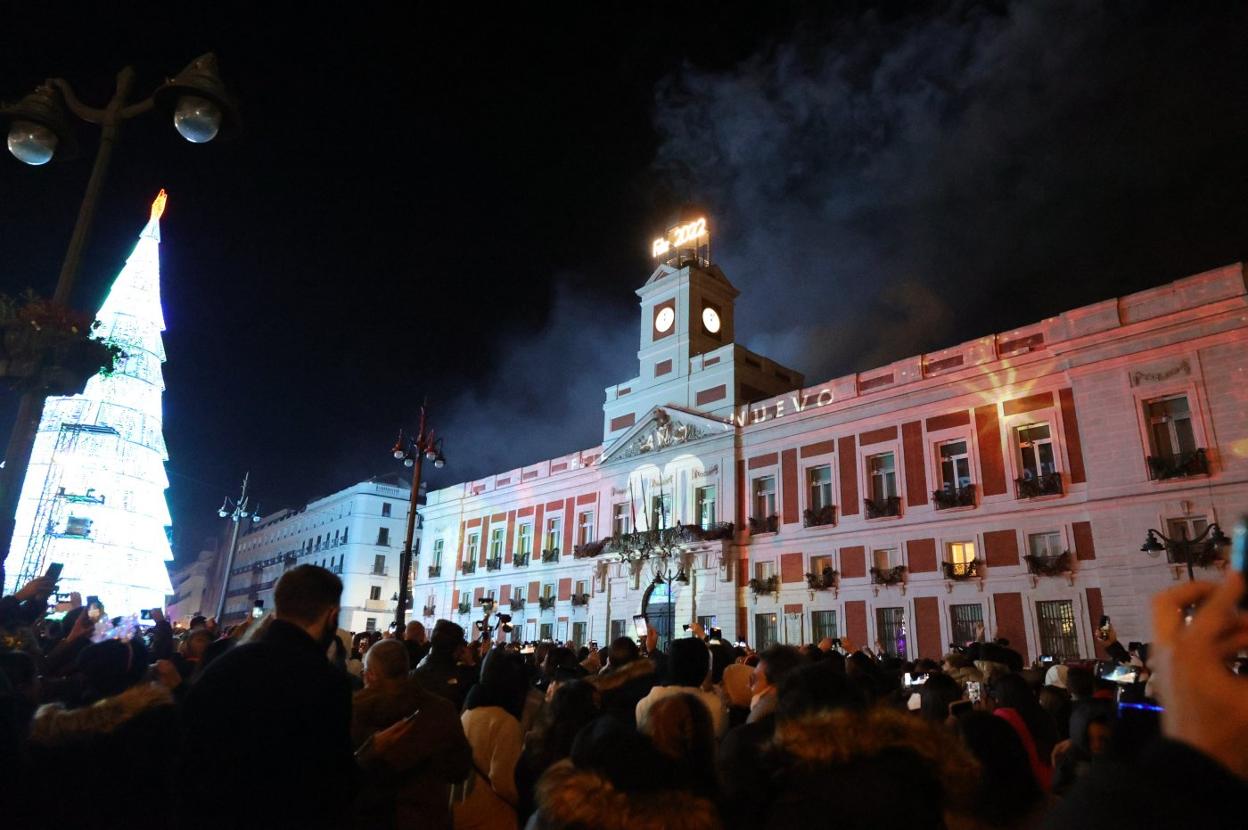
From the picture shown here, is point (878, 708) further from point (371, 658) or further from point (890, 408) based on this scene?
point (890, 408)

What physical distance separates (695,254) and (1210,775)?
41199 mm

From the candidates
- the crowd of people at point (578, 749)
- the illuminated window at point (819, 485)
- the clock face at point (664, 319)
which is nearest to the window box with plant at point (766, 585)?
the illuminated window at point (819, 485)

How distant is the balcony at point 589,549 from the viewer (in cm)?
3509

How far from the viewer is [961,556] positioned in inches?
968

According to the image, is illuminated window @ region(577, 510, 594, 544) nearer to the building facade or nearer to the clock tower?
the building facade

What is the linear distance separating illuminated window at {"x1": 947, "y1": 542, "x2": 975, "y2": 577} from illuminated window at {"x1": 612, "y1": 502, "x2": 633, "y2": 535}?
14854 mm

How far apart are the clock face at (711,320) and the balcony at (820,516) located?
42.5 ft

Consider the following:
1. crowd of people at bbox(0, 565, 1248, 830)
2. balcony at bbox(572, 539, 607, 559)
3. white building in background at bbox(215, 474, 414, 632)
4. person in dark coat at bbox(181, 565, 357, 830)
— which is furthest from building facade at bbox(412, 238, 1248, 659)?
person in dark coat at bbox(181, 565, 357, 830)

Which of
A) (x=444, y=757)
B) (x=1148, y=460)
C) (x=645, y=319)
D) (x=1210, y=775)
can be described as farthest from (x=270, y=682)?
(x=645, y=319)

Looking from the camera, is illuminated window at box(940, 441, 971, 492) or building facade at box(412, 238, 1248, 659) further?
illuminated window at box(940, 441, 971, 492)

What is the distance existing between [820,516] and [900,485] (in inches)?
128

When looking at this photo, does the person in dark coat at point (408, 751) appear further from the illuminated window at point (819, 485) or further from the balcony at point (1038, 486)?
the illuminated window at point (819, 485)

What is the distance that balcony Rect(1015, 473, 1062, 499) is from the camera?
896 inches

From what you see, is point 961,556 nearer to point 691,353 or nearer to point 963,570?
point 963,570
